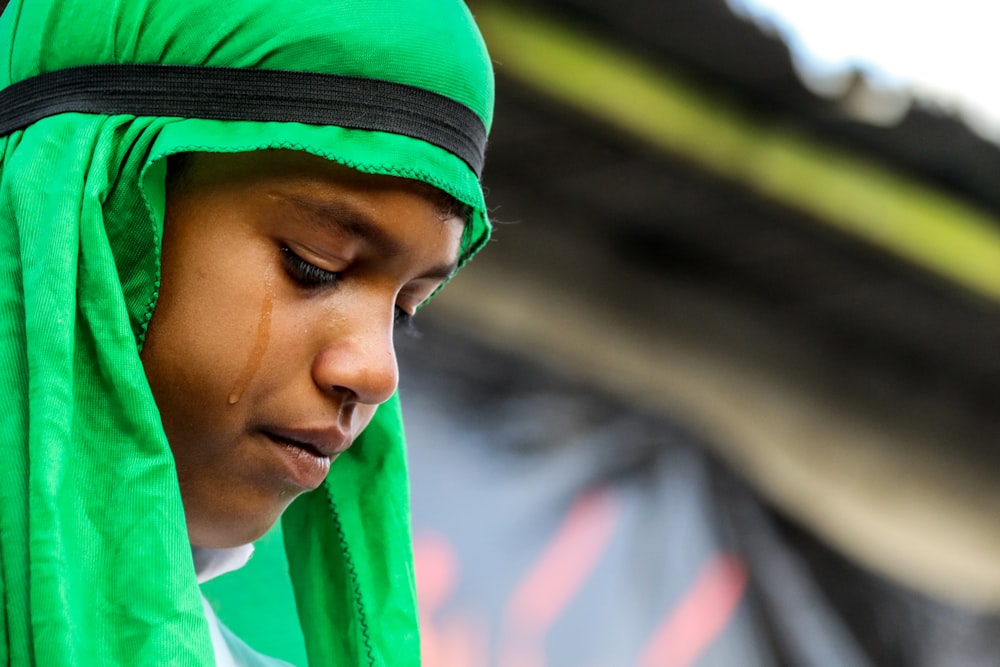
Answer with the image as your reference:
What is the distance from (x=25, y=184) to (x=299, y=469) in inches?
13.4

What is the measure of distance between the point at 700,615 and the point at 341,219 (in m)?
3.30

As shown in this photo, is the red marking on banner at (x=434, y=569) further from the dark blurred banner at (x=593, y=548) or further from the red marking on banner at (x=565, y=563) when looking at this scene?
the red marking on banner at (x=565, y=563)

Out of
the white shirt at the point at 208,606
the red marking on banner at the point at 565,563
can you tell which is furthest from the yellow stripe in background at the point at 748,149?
the white shirt at the point at 208,606

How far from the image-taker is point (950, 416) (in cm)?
550

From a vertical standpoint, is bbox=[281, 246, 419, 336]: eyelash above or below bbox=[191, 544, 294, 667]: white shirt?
above

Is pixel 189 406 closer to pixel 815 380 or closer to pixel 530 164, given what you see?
pixel 530 164

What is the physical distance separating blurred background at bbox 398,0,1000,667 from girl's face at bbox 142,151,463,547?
180 centimetres

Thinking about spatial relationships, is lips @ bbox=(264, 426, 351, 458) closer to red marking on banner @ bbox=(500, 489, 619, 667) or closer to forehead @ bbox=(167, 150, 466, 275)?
forehead @ bbox=(167, 150, 466, 275)

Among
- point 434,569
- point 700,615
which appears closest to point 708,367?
point 700,615

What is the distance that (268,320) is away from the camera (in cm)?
125

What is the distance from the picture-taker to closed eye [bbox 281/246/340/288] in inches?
50.1

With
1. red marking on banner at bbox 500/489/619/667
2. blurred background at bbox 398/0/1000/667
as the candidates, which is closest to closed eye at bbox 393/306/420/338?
blurred background at bbox 398/0/1000/667

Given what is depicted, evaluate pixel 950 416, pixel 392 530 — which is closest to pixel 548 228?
pixel 950 416

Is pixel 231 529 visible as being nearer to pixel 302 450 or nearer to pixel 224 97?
pixel 302 450
